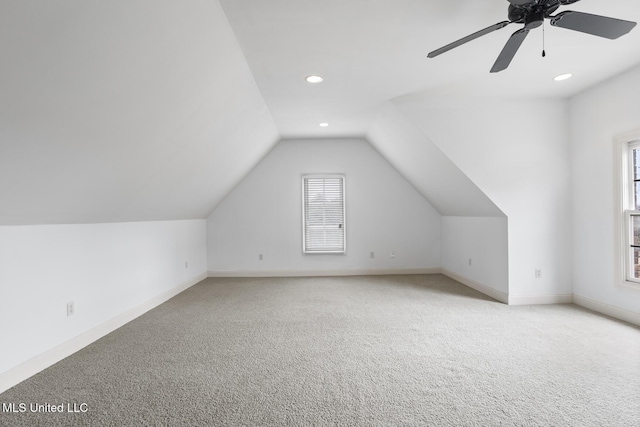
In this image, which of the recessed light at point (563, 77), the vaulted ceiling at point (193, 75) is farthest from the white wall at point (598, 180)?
the recessed light at point (563, 77)

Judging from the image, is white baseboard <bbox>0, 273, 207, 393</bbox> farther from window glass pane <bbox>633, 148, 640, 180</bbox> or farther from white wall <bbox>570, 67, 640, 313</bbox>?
window glass pane <bbox>633, 148, 640, 180</bbox>

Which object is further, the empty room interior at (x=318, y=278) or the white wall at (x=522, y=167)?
the white wall at (x=522, y=167)

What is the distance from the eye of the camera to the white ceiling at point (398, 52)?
97.0 inches

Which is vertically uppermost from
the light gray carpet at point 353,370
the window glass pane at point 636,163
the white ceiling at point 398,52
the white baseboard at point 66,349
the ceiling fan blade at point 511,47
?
the white ceiling at point 398,52

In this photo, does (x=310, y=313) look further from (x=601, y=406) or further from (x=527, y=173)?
(x=527, y=173)

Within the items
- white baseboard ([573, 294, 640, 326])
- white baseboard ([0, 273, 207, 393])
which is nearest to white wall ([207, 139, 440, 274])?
white baseboard ([0, 273, 207, 393])

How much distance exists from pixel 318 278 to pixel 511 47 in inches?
191

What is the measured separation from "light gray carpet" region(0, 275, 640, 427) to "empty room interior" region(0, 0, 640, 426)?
0.02 meters

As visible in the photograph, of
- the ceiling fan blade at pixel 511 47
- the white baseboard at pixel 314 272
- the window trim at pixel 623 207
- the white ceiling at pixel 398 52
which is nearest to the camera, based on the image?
the ceiling fan blade at pixel 511 47

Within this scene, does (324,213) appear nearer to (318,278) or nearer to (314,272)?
(314,272)

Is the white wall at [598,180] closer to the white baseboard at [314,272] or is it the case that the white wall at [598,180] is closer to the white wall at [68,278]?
the white baseboard at [314,272]

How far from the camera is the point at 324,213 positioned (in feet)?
22.5

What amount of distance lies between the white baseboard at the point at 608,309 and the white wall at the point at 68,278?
5.29 metres

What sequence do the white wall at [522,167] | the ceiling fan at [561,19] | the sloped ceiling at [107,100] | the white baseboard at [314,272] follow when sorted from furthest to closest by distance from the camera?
the white baseboard at [314,272]
the white wall at [522,167]
the ceiling fan at [561,19]
the sloped ceiling at [107,100]
